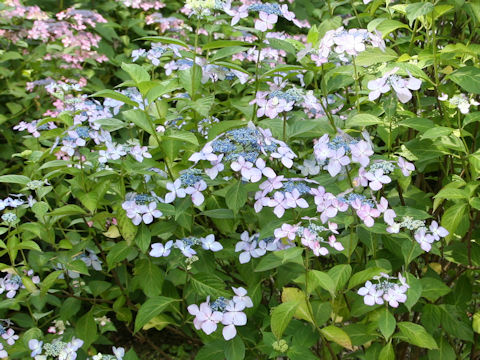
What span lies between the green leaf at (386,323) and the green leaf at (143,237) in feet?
2.22

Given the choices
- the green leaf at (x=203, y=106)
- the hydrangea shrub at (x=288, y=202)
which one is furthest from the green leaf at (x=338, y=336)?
the green leaf at (x=203, y=106)

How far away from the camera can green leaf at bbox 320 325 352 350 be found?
4.84 ft

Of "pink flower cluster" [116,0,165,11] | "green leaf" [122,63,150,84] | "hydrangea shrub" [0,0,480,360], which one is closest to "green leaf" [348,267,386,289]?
"hydrangea shrub" [0,0,480,360]

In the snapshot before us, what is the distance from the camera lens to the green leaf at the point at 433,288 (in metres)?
1.56

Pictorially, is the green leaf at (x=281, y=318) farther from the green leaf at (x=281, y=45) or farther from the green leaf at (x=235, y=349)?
the green leaf at (x=281, y=45)

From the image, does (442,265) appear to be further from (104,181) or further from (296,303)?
(104,181)

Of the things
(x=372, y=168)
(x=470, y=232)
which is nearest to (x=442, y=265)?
(x=470, y=232)

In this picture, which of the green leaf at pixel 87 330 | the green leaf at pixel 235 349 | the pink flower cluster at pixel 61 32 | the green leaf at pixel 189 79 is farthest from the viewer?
the pink flower cluster at pixel 61 32

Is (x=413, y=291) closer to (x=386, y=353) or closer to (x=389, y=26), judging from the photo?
(x=386, y=353)

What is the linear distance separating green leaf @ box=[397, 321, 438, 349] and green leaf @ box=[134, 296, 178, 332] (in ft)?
2.08

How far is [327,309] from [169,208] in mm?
519

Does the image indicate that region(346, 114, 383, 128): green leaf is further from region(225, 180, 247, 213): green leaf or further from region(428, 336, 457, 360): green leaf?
region(428, 336, 457, 360): green leaf

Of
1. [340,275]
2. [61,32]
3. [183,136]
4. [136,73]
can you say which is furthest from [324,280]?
[61,32]

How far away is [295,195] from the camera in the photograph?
55.4 inches
